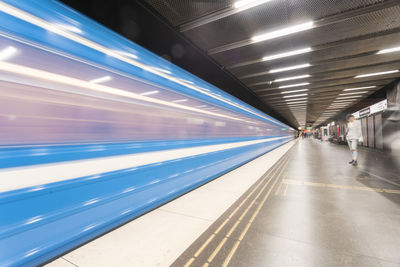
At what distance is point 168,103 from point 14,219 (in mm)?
1849

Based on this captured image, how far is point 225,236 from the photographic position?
5.72 ft

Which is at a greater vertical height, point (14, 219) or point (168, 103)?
point (168, 103)

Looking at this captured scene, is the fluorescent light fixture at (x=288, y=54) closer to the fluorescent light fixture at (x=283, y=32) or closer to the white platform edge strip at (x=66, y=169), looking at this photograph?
the fluorescent light fixture at (x=283, y=32)

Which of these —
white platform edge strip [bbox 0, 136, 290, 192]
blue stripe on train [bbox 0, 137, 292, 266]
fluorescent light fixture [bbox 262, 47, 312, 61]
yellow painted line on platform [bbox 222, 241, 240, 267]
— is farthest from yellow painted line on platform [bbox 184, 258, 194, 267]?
fluorescent light fixture [bbox 262, 47, 312, 61]

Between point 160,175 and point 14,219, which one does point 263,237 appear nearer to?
point 160,175

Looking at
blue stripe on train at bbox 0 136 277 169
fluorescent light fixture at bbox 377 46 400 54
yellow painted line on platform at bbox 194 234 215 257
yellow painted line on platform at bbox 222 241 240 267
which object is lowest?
yellow painted line on platform at bbox 222 241 240 267

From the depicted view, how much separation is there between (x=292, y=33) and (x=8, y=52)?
196 inches

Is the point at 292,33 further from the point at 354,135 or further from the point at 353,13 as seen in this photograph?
the point at 354,135

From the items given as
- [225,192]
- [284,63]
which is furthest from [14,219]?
[284,63]

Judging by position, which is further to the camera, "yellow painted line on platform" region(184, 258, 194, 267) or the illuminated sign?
the illuminated sign

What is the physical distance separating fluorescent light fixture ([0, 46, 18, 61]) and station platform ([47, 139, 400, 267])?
159 cm

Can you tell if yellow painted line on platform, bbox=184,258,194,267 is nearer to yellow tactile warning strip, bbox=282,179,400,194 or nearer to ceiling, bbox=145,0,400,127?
yellow tactile warning strip, bbox=282,179,400,194

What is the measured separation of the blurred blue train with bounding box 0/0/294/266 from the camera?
3.78 feet

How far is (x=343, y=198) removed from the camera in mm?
2703
